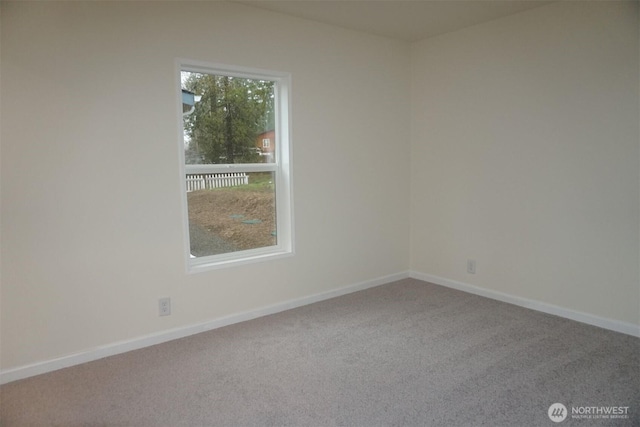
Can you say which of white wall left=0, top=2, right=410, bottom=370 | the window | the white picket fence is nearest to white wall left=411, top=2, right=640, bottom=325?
white wall left=0, top=2, right=410, bottom=370

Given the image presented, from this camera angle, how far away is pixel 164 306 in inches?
117

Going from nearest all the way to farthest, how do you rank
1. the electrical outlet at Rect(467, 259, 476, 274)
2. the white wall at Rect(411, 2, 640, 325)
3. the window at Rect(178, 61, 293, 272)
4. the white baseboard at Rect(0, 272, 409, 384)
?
1. the white baseboard at Rect(0, 272, 409, 384)
2. the white wall at Rect(411, 2, 640, 325)
3. the window at Rect(178, 61, 293, 272)
4. the electrical outlet at Rect(467, 259, 476, 274)

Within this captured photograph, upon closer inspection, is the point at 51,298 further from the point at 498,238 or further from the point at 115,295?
the point at 498,238

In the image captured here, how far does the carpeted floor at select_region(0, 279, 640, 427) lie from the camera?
6.95 ft

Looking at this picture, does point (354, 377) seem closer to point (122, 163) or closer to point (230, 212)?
point (230, 212)

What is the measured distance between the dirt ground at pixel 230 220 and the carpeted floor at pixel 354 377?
0.66 metres

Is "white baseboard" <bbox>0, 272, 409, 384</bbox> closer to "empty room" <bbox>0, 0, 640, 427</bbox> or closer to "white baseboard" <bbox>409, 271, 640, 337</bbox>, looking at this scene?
"empty room" <bbox>0, 0, 640, 427</bbox>

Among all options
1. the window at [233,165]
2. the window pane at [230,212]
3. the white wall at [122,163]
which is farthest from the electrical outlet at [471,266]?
the window pane at [230,212]

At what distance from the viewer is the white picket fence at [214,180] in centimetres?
314

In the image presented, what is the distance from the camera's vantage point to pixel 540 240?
3457 millimetres
